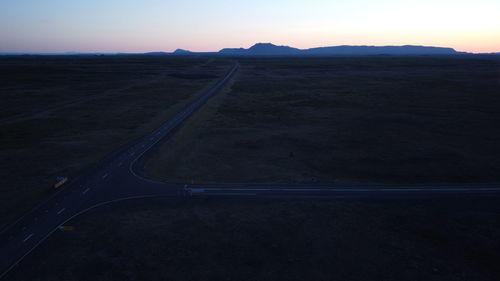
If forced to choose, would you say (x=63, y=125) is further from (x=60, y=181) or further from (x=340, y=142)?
(x=340, y=142)

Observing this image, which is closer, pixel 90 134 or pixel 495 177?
pixel 495 177

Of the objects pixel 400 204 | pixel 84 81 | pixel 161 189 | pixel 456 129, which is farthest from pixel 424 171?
pixel 84 81

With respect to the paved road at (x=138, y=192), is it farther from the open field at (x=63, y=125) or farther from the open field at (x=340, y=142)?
the open field at (x=63, y=125)

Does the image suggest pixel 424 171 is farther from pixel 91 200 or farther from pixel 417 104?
pixel 417 104

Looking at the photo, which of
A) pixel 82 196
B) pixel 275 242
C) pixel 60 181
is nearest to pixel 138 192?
pixel 82 196

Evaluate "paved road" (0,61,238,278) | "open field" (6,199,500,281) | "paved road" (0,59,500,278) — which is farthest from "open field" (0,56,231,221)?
"open field" (6,199,500,281)

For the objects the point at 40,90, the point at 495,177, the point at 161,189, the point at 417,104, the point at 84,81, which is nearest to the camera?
the point at 161,189

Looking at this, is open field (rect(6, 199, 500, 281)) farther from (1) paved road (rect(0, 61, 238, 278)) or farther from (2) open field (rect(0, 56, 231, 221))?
(2) open field (rect(0, 56, 231, 221))
